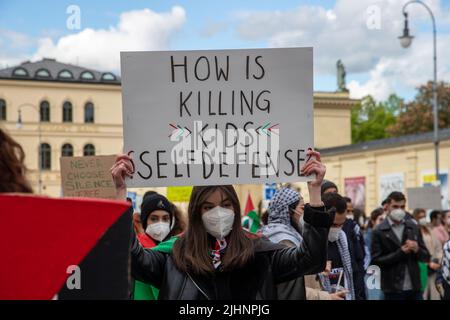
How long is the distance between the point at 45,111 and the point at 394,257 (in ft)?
241

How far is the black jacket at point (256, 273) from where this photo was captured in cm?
404

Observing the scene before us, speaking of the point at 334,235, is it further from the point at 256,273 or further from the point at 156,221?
the point at 256,273

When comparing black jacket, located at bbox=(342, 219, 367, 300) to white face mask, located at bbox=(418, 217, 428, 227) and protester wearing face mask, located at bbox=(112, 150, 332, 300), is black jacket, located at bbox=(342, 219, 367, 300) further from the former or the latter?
white face mask, located at bbox=(418, 217, 428, 227)

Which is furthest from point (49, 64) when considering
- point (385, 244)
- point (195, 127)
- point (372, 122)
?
point (195, 127)

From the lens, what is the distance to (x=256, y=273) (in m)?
4.11

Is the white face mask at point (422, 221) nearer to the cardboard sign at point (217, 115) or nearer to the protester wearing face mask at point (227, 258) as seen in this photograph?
the cardboard sign at point (217, 115)

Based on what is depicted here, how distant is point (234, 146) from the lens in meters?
4.52

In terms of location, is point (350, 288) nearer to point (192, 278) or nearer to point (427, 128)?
point (192, 278)

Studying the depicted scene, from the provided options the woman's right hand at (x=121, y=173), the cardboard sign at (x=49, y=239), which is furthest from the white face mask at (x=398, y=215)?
the cardboard sign at (x=49, y=239)

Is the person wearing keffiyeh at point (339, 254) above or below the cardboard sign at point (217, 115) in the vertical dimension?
below

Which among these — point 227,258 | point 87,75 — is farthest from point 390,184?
point 87,75

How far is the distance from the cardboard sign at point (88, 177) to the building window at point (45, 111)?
7368 centimetres

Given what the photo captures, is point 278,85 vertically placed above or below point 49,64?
below
